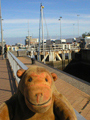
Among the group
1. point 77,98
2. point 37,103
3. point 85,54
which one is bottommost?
point 77,98

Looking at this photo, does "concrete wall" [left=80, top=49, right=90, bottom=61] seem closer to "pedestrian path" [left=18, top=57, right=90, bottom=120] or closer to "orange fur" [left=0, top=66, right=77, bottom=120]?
"pedestrian path" [left=18, top=57, right=90, bottom=120]

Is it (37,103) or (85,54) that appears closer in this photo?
(37,103)

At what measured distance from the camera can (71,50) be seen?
97.5 feet

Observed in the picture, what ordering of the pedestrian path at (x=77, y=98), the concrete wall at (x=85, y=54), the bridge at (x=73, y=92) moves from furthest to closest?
the concrete wall at (x=85, y=54)
the bridge at (x=73, y=92)
the pedestrian path at (x=77, y=98)

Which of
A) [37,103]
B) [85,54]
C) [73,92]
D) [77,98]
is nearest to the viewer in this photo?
[37,103]

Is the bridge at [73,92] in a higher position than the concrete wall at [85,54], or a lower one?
lower

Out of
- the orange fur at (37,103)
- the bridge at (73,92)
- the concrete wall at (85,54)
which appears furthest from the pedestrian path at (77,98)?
the concrete wall at (85,54)

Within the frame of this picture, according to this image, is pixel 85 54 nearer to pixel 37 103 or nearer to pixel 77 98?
pixel 77 98

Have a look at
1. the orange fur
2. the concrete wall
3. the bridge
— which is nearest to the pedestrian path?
the bridge

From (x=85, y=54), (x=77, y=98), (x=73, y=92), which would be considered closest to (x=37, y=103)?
(x=77, y=98)

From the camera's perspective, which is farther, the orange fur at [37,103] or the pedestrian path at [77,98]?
the pedestrian path at [77,98]

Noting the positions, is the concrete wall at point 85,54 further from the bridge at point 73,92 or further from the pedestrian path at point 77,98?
the pedestrian path at point 77,98

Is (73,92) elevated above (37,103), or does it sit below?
below

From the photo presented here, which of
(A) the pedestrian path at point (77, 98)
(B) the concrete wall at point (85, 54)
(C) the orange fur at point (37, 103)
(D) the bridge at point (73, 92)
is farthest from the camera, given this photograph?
(B) the concrete wall at point (85, 54)
